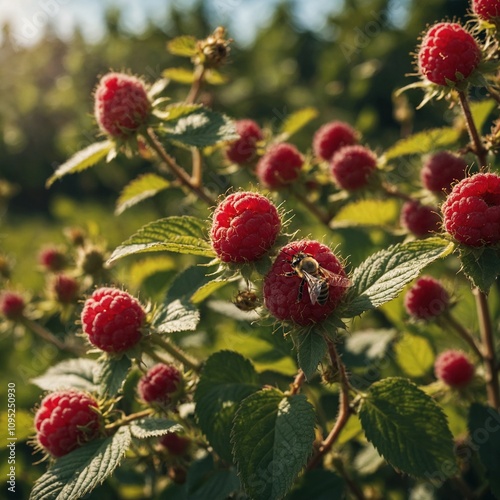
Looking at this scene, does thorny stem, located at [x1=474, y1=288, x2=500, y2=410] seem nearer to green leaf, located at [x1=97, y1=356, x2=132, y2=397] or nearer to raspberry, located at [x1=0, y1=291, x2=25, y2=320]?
green leaf, located at [x1=97, y1=356, x2=132, y2=397]

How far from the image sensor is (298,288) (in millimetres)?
1284

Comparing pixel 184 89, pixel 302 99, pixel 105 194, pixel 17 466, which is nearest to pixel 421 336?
pixel 17 466

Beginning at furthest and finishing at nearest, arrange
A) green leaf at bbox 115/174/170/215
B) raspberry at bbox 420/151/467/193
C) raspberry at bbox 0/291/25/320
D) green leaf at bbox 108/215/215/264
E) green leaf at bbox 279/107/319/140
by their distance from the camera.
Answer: raspberry at bbox 0/291/25/320 < green leaf at bbox 279/107/319/140 < green leaf at bbox 115/174/170/215 < raspberry at bbox 420/151/467/193 < green leaf at bbox 108/215/215/264

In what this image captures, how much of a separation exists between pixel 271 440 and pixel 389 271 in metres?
0.48

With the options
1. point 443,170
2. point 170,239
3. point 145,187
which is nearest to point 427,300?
point 443,170

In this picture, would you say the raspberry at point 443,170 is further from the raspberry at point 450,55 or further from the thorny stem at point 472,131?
the raspberry at point 450,55

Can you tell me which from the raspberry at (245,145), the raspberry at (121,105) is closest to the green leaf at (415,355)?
the raspberry at (245,145)

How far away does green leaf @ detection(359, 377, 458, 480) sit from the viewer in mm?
1404

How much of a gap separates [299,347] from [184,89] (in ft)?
13.8

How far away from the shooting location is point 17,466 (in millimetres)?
2301

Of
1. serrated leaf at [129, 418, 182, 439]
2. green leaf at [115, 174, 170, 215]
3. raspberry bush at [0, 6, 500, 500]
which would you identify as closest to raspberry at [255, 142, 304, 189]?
raspberry bush at [0, 6, 500, 500]

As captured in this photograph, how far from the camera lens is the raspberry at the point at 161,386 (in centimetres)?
164

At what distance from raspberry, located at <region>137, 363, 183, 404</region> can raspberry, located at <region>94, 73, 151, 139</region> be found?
74cm

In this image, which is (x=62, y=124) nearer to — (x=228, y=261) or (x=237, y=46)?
(x=237, y=46)
